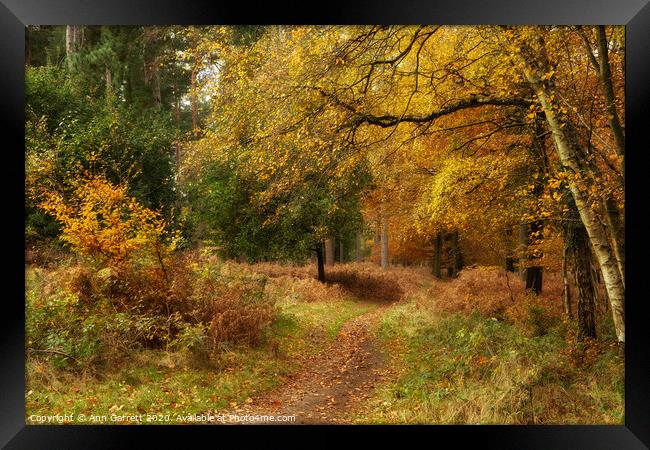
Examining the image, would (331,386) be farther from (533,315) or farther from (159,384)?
(533,315)

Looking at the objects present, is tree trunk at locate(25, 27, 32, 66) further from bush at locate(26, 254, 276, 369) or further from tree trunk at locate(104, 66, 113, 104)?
bush at locate(26, 254, 276, 369)

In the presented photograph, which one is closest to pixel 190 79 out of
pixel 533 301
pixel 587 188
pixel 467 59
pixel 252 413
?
pixel 467 59

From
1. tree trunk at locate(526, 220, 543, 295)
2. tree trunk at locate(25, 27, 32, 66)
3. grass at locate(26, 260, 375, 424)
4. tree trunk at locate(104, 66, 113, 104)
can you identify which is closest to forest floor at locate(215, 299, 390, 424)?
grass at locate(26, 260, 375, 424)

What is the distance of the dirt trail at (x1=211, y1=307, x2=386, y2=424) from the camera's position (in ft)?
17.0

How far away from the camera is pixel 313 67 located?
5754mm

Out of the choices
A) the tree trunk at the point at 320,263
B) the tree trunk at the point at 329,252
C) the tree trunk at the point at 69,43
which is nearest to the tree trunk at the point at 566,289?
the tree trunk at the point at 329,252

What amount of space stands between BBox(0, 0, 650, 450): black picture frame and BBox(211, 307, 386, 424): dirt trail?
0.30 metres

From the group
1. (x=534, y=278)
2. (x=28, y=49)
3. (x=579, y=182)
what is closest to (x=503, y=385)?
(x=579, y=182)

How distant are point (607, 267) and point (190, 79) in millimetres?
6587
